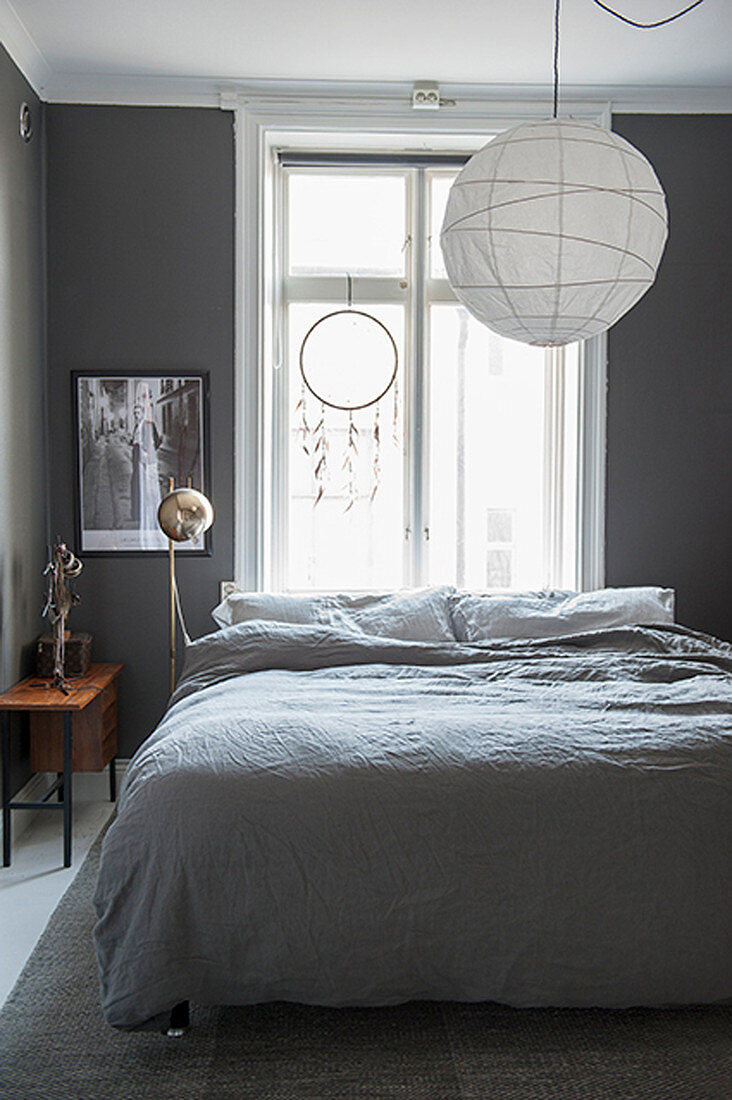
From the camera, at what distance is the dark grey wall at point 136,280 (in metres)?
3.61

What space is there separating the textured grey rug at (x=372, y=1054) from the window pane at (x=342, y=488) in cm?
211

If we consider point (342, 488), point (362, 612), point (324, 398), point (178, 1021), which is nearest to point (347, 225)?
point (324, 398)

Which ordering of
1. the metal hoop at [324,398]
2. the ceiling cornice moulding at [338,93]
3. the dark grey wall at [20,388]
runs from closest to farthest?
1. the dark grey wall at [20,388]
2. the ceiling cornice moulding at [338,93]
3. the metal hoop at [324,398]

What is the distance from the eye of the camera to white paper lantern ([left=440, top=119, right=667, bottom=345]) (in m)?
1.77

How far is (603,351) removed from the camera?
12.3ft

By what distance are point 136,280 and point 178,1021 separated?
9.04 ft

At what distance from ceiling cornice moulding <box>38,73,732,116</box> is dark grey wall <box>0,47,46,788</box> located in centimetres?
22

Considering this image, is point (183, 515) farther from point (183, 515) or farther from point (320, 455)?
point (320, 455)

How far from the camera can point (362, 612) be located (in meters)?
3.35

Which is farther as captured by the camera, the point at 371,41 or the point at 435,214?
the point at 435,214

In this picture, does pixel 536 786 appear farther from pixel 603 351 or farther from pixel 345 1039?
pixel 603 351

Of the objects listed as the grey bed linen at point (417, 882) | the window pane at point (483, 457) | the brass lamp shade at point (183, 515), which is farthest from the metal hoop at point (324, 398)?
the grey bed linen at point (417, 882)

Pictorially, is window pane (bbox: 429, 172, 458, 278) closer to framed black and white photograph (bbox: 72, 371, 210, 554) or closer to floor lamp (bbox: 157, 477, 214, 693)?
framed black and white photograph (bbox: 72, 371, 210, 554)

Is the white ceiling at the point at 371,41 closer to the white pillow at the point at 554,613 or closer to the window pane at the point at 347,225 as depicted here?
the window pane at the point at 347,225
